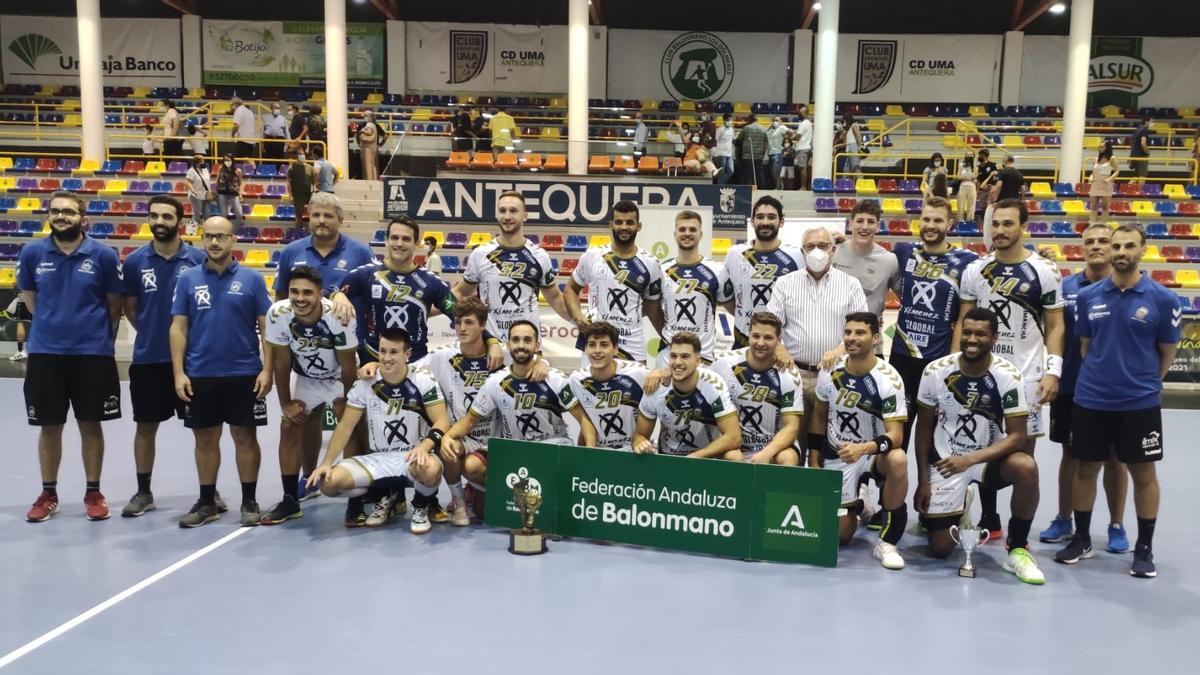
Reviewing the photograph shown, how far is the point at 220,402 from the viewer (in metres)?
6.08

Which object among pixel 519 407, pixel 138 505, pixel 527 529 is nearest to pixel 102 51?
pixel 138 505

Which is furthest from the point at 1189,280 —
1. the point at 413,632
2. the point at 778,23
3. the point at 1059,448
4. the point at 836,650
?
the point at 413,632

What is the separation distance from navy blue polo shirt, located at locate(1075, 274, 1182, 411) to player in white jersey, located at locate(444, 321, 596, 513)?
3.19 metres

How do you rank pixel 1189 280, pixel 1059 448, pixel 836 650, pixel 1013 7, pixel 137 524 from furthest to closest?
1. pixel 1013 7
2. pixel 1189 280
3. pixel 1059 448
4. pixel 137 524
5. pixel 836 650

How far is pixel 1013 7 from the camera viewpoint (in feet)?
85.9

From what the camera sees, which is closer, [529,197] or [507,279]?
[507,279]

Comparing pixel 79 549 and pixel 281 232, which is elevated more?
pixel 281 232

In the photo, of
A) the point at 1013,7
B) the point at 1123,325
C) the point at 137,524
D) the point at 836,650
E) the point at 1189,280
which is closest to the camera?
the point at 836,650

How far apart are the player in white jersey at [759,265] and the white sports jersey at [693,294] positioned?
10 centimetres

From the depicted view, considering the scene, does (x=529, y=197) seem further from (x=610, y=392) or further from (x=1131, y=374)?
(x=1131, y=374)

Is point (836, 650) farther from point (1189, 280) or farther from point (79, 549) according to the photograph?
point (1189, 280)

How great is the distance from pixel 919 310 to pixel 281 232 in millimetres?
14508

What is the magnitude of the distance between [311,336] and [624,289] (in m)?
2.20

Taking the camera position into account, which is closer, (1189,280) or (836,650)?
(836,650)
